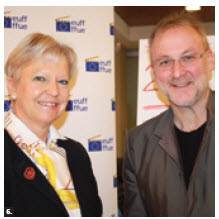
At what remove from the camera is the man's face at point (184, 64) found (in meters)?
1.58

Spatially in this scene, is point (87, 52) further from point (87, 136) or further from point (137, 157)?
point (137, 157)

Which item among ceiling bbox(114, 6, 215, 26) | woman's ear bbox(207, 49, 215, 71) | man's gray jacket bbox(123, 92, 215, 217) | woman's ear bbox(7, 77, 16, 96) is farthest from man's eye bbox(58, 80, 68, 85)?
ceiling bbox(114, 6, 215, 26)

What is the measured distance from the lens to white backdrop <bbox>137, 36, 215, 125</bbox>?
215 cm

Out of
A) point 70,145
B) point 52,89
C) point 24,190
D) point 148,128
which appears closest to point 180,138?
point 148,128

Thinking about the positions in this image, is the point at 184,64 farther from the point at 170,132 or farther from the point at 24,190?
the point at 24,190

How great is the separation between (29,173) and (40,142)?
0.27 meters

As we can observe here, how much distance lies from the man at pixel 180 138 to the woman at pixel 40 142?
1.43ft

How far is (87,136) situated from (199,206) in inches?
53.1

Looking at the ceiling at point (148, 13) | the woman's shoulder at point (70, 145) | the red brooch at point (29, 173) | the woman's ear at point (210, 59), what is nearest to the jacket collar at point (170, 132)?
the woman's ear at point (210, 59)

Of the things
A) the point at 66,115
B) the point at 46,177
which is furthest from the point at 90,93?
the point at 46,177

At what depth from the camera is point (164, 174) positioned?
1.62 m

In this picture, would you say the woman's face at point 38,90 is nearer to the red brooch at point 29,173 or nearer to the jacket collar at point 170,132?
the red brooch at point 29,173

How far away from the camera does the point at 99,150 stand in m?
2.66

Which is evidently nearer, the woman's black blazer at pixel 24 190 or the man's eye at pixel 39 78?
the woman's black blazer at pixel 24 190
